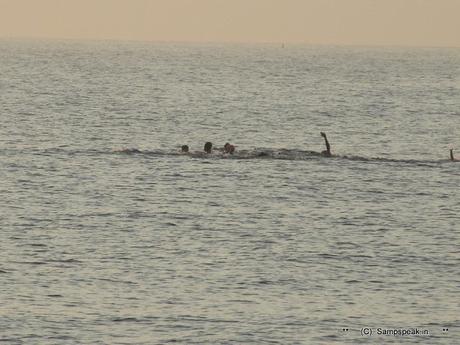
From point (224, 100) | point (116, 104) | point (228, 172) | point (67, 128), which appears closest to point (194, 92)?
point (224, 100)

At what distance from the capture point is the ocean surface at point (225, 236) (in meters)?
41.2

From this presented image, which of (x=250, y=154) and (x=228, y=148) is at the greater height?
(x=228, y=148)

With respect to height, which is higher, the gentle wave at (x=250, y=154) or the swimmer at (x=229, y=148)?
the swimmer at (x=229, y=148)

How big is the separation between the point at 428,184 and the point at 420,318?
3054 cm

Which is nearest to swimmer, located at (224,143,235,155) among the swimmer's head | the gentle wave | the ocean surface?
the swimmer's head

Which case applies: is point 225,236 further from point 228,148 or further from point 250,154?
point 250,154

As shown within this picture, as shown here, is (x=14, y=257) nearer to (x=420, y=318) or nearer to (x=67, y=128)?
(x=420, y=318)

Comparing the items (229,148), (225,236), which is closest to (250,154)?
(229,148)

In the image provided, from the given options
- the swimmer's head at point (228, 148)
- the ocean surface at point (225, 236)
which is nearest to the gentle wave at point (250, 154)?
the ocean surface at point (225, 236)

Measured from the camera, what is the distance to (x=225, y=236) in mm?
54594

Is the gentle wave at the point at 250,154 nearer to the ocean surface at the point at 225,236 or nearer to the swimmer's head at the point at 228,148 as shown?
the ocean surface at the point at 225,236

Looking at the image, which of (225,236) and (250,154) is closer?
(225,236)

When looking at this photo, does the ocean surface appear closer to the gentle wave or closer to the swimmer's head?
the gentle wave

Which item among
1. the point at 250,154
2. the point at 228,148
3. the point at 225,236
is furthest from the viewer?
Result: the point at 250,154
